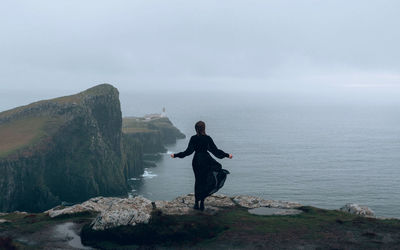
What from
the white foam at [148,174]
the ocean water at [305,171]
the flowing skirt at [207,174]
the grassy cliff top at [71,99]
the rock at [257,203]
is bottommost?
the white foam at [148,174]

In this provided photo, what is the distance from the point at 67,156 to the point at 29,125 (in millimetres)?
16401

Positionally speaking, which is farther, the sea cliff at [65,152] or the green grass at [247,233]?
the sea cliff at [65,152]

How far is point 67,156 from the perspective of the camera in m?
92.2

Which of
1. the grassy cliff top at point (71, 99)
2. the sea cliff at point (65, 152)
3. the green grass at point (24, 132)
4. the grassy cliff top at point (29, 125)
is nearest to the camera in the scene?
the sea cliff at point (65, 152)

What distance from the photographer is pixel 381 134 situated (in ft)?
555

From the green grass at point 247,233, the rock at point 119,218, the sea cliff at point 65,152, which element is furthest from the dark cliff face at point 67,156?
the green grass at point 247,233

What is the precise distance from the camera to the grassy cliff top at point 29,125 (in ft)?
283

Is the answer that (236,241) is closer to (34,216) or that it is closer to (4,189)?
(34,216)

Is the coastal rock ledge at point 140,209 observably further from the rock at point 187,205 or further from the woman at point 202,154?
the woman at point 202,154

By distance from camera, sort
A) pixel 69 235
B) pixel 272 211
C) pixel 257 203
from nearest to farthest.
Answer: pixel 69 235, pixel 272 211, pixel 257 203

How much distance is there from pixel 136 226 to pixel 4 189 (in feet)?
215

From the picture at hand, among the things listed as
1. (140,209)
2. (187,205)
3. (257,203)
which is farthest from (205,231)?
(257,203)

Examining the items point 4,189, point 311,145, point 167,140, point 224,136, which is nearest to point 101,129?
point 4,189

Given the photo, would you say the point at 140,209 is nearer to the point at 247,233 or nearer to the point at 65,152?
the point at 247,233
